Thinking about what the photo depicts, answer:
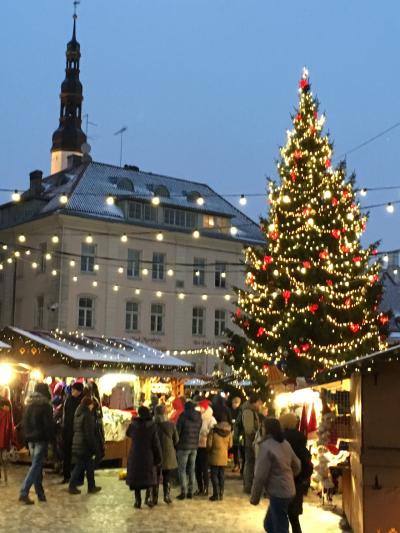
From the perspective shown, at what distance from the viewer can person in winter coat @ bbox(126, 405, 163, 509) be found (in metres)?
13.1

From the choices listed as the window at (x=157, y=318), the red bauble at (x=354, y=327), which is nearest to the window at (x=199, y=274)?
the window at (x=157, y=318)

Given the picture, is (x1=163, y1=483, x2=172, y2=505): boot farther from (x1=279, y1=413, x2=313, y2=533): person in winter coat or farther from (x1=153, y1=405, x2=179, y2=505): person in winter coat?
(x1=279, y1=413, x2=313, y2=533): person in winter coat

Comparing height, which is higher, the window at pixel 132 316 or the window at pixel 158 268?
the window at pixel 158 268

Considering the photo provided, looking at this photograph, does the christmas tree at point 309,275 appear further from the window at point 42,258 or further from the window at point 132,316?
the window at point 42,258

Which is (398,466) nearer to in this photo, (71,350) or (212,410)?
(212,410)

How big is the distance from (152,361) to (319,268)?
5337 mm

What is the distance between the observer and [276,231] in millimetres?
23922

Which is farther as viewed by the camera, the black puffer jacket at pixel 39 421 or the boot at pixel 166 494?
the boot at pixel 166 494

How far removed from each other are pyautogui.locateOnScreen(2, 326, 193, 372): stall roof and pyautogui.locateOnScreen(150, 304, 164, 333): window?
25.4 meters

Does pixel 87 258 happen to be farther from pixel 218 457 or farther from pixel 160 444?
pixel 160 444

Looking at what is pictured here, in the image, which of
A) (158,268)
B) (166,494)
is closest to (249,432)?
(166,494)

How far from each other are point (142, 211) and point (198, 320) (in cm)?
769

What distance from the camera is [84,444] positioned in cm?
1472

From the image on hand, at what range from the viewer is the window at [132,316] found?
168 feet
